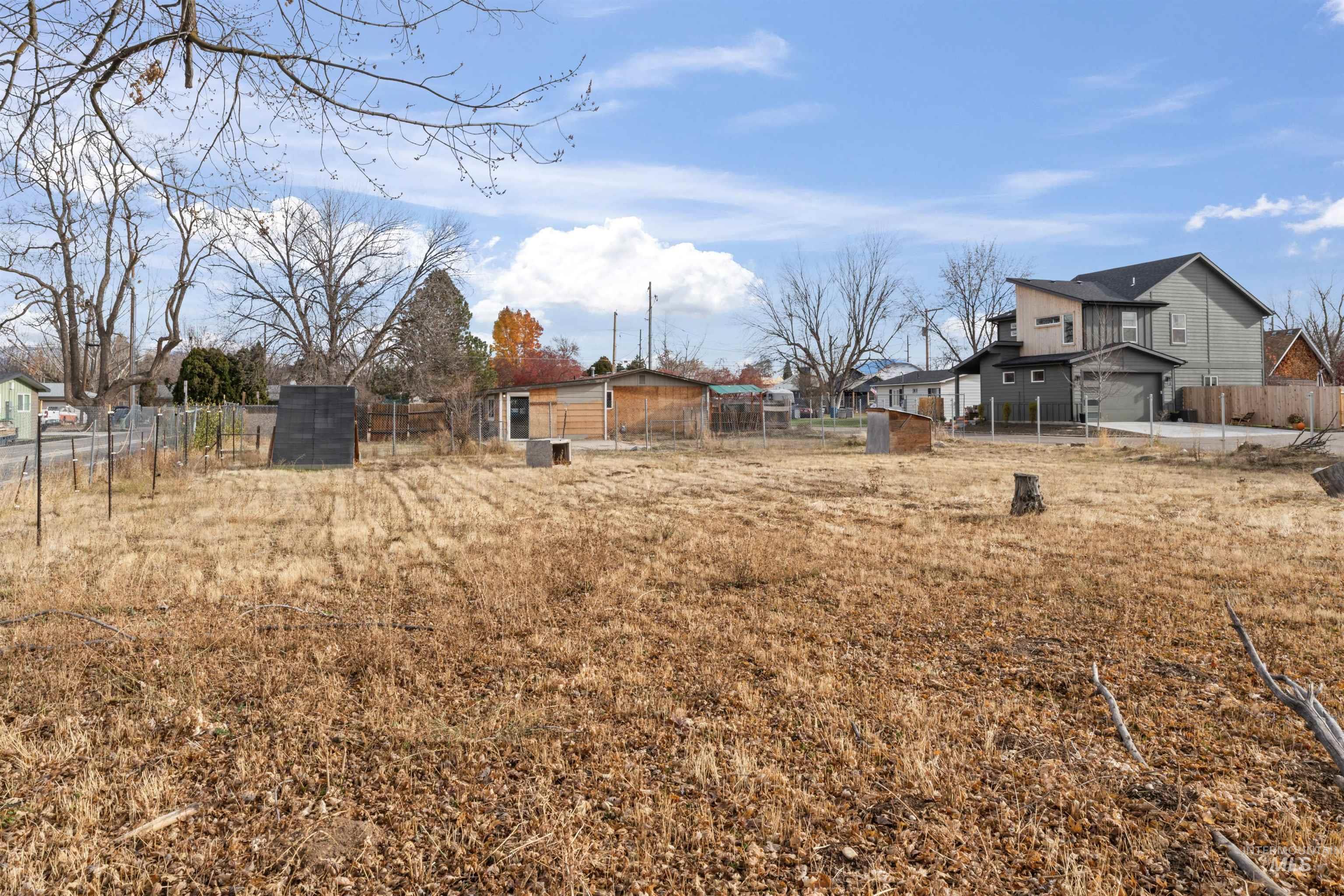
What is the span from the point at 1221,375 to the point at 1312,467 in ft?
84.8

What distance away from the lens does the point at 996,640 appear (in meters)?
5.27

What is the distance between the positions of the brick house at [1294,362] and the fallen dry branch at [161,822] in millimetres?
50884

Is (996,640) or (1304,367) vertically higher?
(1304,367)

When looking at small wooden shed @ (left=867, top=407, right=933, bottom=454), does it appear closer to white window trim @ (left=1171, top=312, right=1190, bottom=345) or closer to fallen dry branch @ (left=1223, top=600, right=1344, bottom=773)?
white window trim @ (left=1171, top=312, right=1190, bottom=345)

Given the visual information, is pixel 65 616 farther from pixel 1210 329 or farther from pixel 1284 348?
pixel 1284 348

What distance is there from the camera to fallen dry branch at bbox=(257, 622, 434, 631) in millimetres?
5531

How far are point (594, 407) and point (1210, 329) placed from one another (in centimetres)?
2943

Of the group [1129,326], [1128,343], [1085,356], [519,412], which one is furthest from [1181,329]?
[519,412]

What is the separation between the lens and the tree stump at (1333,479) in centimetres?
1173

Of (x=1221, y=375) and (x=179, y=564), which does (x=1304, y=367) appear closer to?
(x=1221, y=375)

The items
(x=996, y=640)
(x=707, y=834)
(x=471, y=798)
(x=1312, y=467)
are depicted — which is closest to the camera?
(x=707, y=834)

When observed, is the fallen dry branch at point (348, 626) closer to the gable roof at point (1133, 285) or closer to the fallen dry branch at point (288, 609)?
the fallen dry branch at point (288, 609)

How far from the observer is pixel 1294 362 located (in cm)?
4506

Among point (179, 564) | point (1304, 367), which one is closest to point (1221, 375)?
point (1304, 367)
